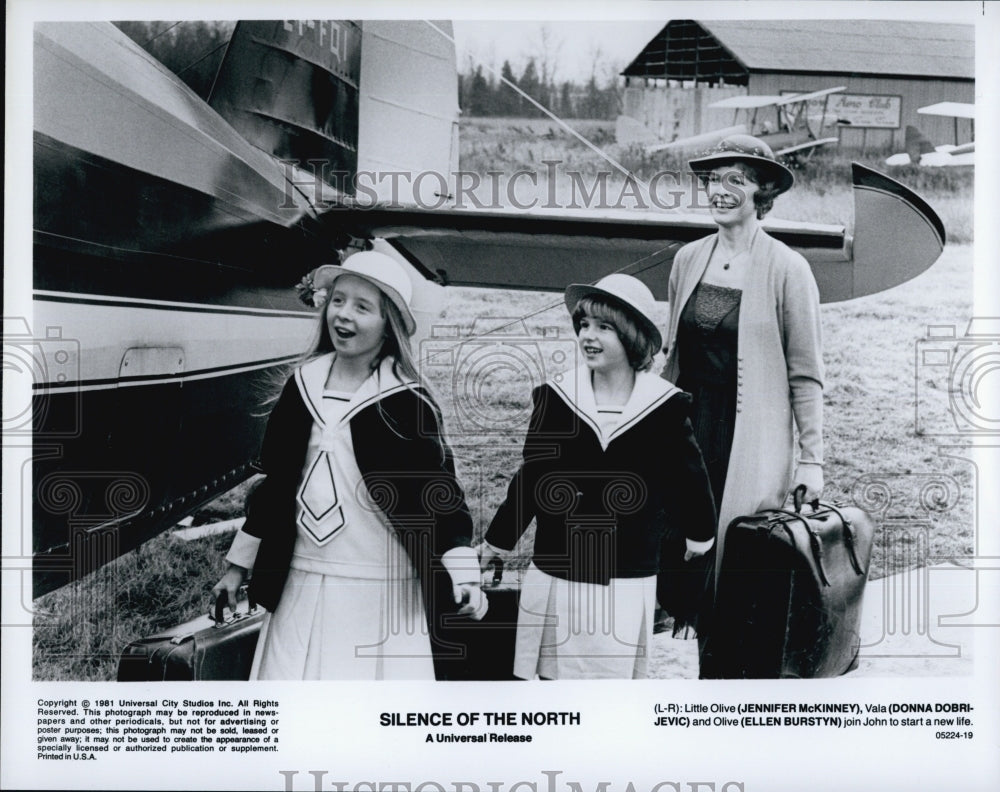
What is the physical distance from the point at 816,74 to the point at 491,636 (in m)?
2.19

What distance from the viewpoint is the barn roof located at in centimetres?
390

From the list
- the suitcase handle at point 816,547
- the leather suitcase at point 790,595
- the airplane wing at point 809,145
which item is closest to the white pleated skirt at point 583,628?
the leather suitcase at point 790,595

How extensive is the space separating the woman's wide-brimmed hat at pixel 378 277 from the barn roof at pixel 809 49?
103 centimetres

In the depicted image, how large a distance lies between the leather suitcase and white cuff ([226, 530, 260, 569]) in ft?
→ 5.13

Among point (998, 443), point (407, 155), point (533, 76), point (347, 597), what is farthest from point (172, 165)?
point (998, 443)

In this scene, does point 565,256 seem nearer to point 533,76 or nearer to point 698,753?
point 533,76

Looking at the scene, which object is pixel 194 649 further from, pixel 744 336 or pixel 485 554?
Result: pixel 744 336

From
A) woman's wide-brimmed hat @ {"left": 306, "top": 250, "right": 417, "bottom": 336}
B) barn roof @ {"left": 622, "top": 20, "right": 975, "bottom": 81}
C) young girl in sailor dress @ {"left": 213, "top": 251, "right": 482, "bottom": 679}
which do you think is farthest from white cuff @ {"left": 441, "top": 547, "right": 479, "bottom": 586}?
barn roof @ {"left": 622, "top": 20, "right": 975, "bottom": 81}

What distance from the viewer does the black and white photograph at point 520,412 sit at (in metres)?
3.85

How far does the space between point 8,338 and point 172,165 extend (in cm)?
80

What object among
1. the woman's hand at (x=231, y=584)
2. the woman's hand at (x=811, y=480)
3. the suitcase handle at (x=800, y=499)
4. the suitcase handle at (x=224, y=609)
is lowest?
the suitcase handle at (x=224, y=609)

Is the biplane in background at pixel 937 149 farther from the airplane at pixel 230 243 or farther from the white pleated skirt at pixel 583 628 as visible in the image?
the white pleated skirt at pixel 583 628

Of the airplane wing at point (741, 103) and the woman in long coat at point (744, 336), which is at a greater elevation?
the airplane wing at point (741, 103)

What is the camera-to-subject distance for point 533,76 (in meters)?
3.87
